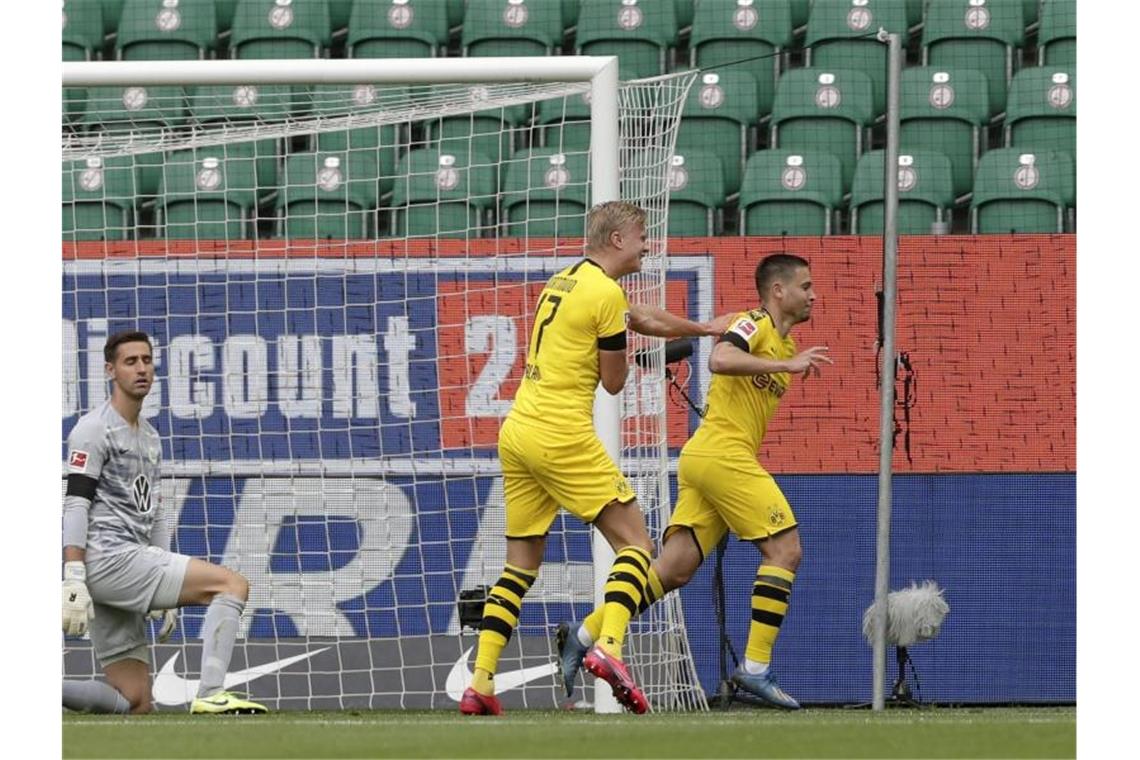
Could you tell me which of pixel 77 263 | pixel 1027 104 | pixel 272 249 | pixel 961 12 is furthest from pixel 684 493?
pixel 961 12

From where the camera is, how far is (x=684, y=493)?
24.1 feet

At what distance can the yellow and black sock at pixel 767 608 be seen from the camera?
7.01 m

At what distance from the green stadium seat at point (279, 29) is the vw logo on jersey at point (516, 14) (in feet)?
3.77

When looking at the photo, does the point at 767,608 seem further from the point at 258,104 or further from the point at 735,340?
the point at 258,104

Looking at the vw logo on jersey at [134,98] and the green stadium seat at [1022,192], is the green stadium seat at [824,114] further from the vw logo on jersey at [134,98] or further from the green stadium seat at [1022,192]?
the vw logo on jersey at [134,98]

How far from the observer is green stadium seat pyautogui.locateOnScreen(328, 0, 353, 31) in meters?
12.2

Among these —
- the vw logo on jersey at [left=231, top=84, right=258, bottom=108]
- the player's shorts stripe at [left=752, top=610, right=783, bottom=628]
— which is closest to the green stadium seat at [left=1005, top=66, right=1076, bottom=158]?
the vw logo on jersey at [left=231, top=84, right=258, bottom=108]

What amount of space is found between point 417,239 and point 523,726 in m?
3.41

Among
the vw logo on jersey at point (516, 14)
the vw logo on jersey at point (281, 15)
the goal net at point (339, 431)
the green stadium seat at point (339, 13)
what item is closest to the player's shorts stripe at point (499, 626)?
the goal net at point (339, 431)

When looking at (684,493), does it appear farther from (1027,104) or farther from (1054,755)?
(1027,104)

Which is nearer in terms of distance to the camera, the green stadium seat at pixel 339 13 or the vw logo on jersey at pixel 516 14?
the vw logo on jersey at pixel 516 14

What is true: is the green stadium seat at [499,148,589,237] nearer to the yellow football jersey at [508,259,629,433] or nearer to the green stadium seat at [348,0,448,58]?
the green stadium seat at [348,0,448,58]

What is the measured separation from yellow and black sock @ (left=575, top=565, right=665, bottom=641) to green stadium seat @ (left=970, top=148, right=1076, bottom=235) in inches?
150

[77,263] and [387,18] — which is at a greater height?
[387,18]
